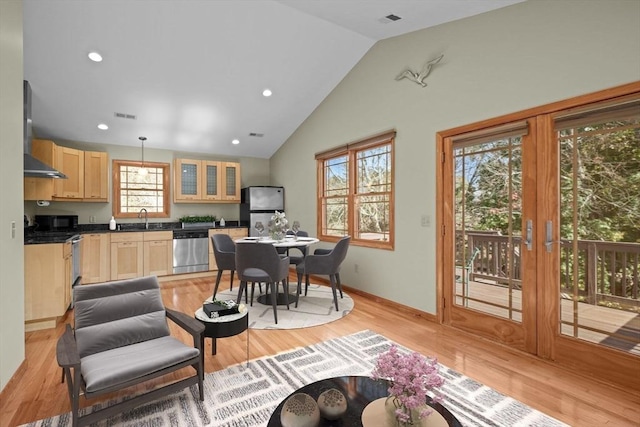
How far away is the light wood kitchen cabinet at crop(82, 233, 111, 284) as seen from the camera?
4.95 m

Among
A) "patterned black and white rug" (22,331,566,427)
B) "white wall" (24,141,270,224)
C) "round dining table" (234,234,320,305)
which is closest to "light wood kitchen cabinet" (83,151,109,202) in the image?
"white wall" (24,141,270,224)

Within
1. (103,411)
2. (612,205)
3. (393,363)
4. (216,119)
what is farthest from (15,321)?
(612,205)

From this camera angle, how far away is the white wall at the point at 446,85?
2.33m

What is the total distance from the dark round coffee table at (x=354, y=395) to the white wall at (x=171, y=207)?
5.50m

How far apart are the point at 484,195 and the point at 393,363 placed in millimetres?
2445

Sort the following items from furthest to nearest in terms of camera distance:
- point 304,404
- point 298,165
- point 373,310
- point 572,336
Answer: point 298,165
point 373,310
point 572,336
point 304,404

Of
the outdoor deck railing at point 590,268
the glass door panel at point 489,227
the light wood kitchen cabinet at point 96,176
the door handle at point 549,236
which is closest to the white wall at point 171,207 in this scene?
the light wood kitchen cabinet at point 96,176

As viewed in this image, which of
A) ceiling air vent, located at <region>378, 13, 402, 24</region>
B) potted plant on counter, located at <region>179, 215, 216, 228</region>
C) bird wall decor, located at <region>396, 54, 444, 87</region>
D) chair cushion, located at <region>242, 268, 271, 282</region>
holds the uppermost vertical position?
ceiling air vent, located at <region>378, 13, 402, 24</region>

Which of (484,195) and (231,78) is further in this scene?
(231,78)

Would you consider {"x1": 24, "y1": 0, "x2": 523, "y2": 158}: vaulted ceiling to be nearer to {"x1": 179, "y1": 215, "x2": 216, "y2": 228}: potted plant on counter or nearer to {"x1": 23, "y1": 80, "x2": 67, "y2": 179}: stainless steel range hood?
{"x1": 23, "y1": 80, "x2": 67, "y2": 179}: stainless steel range hood

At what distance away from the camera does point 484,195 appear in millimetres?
3127

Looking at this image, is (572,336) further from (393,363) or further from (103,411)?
(103,411)

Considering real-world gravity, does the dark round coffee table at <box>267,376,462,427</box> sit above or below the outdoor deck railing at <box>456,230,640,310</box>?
below

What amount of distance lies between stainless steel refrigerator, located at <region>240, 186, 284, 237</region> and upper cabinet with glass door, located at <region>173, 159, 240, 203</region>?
0.34 meters
